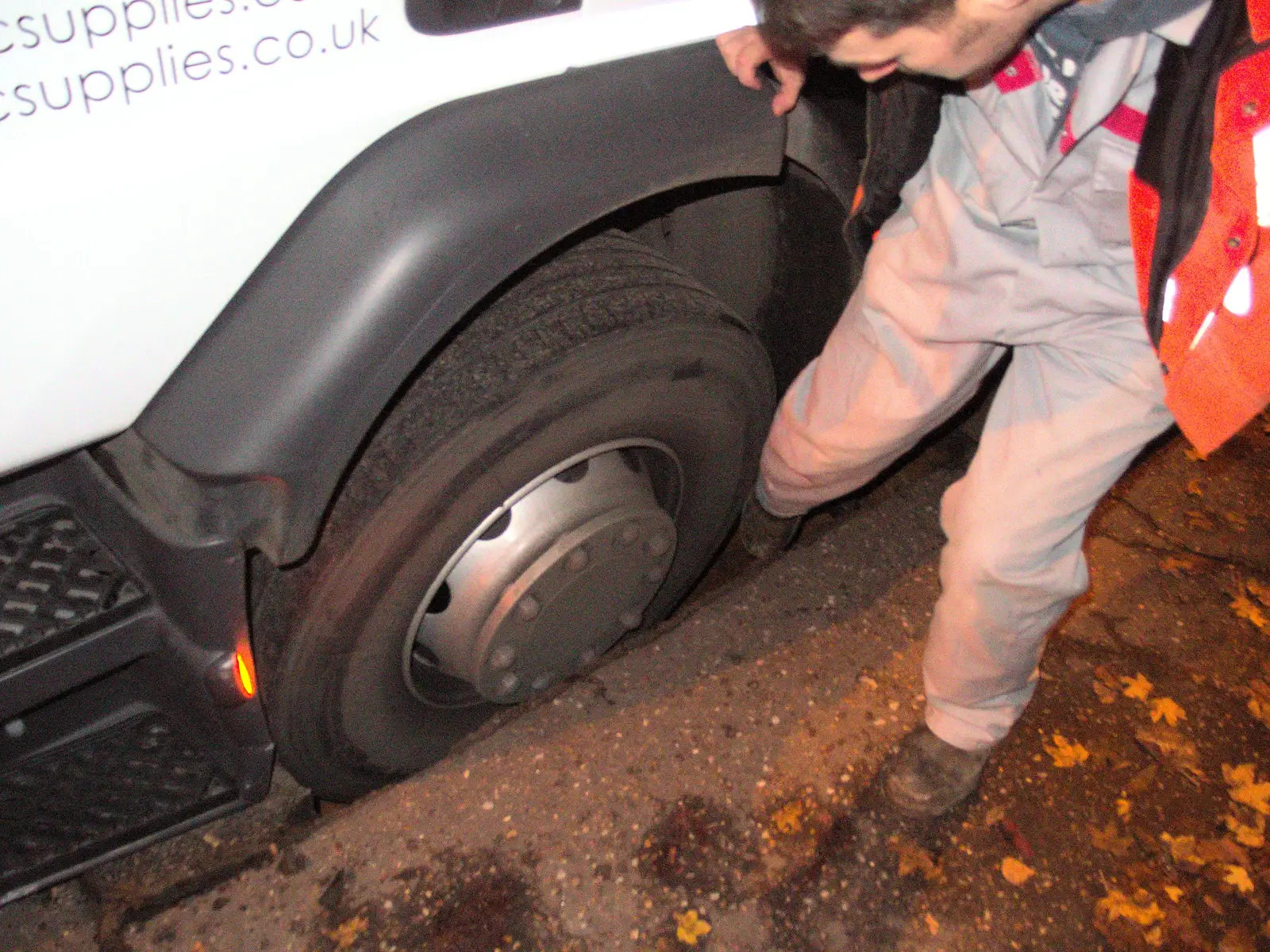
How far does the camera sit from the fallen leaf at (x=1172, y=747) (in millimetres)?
2051

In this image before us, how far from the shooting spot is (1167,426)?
149 cm

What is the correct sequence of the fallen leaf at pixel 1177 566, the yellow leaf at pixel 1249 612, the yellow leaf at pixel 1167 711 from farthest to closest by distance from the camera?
the fallen leaf at pixel 1177 566 → the yellow leaf at pixel 1249 612 → the yellow leaf at pixel 1167 711

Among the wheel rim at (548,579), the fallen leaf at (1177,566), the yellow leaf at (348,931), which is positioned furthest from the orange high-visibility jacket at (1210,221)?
the yellow leaf at (348,931)

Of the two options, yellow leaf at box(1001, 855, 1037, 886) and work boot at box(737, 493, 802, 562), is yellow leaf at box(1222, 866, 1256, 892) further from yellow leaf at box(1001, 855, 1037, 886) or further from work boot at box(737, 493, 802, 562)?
work boot at box(737, 493, 802, 562)

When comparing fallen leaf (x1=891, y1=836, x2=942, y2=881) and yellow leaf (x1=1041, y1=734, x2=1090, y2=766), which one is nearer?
fallen leaf (x1=891, y1=836, x2=942, y2=881)

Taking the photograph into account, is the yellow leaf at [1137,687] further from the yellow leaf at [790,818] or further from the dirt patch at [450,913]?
the dirt patch at [450,913]

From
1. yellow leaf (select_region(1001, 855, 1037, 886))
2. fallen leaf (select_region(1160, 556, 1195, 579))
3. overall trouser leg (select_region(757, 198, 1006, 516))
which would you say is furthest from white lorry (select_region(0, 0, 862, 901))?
fallen leaf (select_region(1160, 556, 1195, 579))

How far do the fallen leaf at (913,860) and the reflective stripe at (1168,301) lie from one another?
42.8 inches

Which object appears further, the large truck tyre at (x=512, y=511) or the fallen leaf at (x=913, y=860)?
the fallen leaf at (x=913, y=860)

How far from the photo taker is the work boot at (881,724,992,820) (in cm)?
189

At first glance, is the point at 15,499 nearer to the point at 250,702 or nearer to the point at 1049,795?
the point at 250,702

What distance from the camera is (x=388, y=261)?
1.16 meters

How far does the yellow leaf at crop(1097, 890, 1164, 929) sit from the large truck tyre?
1.00 meters

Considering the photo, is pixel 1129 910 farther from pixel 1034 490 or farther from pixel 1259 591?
pixel 1259 591
